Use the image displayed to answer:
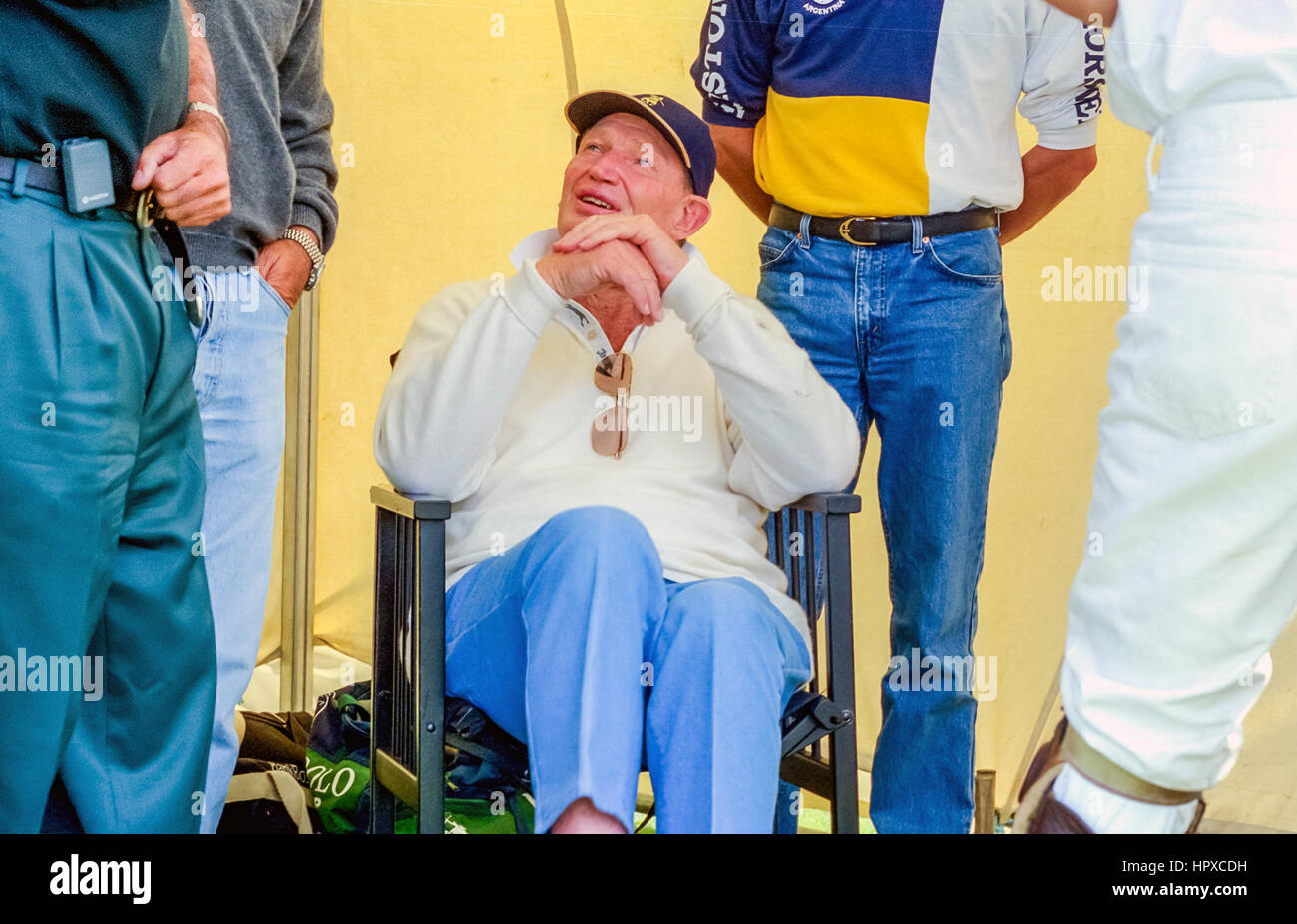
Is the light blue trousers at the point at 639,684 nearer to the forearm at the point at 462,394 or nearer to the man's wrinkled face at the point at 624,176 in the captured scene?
the forearm at the point at 462,394

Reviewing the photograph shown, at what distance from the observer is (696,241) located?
6.75ft

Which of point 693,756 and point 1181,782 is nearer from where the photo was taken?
point 693,756

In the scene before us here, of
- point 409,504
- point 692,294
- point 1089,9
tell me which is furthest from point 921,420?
point 409,504

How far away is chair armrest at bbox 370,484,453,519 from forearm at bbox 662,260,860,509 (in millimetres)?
427

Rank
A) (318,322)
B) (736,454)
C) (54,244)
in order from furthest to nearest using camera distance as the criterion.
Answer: (318,322), (736,454), (54,244)

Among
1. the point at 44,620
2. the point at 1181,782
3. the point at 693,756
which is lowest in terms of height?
the point at 1181,782

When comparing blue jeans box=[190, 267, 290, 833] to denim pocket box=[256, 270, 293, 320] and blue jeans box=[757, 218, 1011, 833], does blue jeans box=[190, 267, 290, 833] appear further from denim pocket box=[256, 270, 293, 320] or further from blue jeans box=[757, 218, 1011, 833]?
blue jeans box=[757, 218, 1011, 833]

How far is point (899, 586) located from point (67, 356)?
3.94 ft

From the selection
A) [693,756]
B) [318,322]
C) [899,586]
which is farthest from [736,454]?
[318,322]

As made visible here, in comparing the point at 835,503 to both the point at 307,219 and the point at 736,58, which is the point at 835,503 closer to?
the point at 736,58

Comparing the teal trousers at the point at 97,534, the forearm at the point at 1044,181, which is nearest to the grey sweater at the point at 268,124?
the teal trousers at the point at 97,534

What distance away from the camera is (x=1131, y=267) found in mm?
2043

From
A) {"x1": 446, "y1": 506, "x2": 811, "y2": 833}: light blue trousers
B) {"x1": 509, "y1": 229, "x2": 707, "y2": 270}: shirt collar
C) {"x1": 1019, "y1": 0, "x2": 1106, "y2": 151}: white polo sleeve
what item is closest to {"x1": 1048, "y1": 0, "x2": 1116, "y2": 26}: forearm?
{"x1": 1019, "y1": 0, "x2": 1106, "y2": 151}: white polo sleeve
